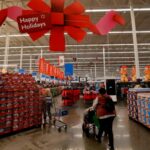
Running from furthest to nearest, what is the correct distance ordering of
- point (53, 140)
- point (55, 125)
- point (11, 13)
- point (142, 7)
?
point (142, 7), point (55, 125), point (53, 140), point (11, 13)

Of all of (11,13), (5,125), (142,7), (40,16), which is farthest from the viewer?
(142,7)

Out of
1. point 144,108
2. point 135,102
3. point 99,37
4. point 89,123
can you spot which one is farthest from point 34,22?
point 99,37

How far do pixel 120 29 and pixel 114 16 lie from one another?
1406 cm

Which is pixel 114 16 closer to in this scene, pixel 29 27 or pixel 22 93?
pixel 29 27

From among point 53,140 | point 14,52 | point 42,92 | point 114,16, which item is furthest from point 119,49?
point 114,16

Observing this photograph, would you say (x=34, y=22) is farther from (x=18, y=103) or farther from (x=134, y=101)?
(x=134, y=101)

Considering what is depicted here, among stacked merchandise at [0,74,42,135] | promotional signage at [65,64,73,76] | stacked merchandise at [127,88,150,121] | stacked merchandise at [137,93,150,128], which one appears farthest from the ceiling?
stacked merchandise at [127,88,150,121]

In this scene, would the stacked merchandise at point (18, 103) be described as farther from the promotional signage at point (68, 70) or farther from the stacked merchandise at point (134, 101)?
the promotional signage at point (68, 70)

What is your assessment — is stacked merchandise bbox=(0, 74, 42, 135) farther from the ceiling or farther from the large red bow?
the large red bow

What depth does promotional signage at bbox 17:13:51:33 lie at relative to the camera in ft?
5.19

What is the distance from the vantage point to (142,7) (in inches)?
404

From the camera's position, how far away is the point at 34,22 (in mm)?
1605

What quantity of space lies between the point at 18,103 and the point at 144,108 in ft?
14.3

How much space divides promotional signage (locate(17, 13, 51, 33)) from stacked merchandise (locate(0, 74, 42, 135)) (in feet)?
13.6
